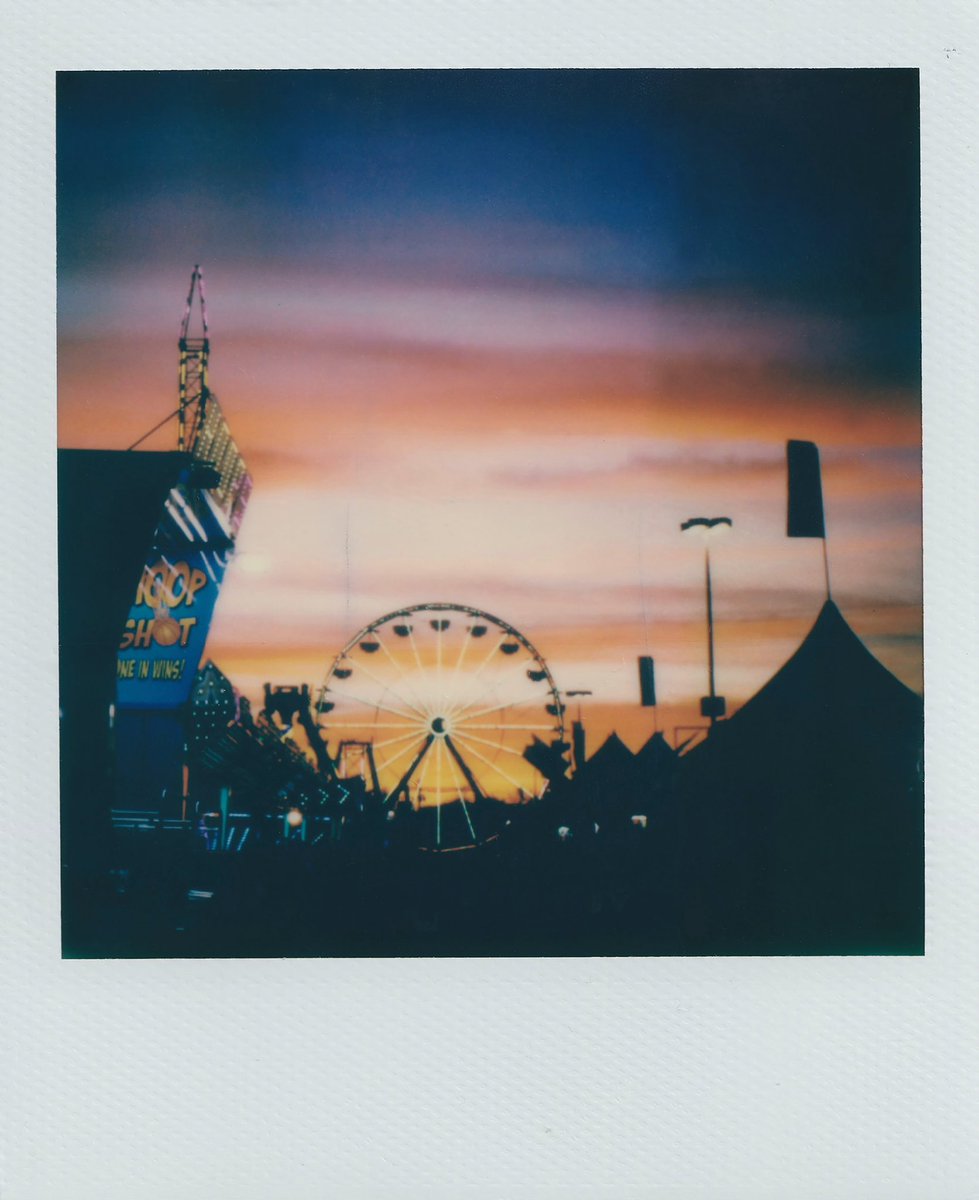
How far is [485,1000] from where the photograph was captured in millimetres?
3764

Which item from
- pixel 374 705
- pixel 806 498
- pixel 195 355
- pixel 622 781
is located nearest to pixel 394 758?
pixel 374 705

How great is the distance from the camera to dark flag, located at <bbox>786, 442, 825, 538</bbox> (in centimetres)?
391

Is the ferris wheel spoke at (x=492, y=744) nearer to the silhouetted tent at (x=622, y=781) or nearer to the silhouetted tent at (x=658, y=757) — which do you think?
the silhouetted tent at (x=622, y=781)

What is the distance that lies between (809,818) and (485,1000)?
139 cm

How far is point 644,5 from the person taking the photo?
379cm

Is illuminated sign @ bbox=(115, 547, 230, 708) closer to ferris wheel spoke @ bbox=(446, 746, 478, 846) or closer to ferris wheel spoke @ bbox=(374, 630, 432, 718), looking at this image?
ferris wheel spoke @ bbox=(374, 630, 432, 718)

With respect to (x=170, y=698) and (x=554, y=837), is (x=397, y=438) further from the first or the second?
(x=554, y=837)

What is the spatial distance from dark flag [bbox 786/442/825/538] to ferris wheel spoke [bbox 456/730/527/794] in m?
1.41

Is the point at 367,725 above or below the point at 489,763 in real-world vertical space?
above

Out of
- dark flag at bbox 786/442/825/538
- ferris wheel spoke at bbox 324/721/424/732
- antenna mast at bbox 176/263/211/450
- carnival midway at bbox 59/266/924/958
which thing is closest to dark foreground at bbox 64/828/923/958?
carnival midway at bbox 59/266/924/958

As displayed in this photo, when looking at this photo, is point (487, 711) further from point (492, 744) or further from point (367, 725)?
point (367, 725)

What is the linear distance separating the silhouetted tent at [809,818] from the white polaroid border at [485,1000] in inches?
4.2

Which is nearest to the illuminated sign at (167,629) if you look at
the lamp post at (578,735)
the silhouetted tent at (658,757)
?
the lamp post at (578,735)

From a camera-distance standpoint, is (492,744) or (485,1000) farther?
(492,744)
